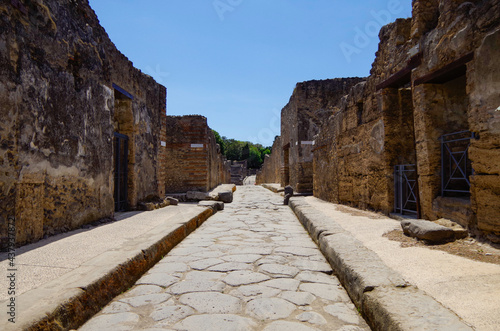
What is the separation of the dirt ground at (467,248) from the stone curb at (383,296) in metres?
0.73

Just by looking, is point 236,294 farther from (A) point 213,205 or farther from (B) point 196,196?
(B) point 196,196

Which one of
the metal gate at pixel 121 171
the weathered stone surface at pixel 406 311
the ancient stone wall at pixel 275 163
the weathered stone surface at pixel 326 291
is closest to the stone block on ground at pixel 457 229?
the weathered stone surface at pixel 326 291

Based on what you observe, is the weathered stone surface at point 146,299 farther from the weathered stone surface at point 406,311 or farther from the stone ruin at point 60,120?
the stone ruin at point 60,120

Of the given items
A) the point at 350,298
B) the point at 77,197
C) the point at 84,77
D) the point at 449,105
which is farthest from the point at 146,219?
the point at 449,105

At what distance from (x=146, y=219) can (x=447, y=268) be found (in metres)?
4.35

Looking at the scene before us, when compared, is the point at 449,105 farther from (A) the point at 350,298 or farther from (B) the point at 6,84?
(B) the point at 6,84

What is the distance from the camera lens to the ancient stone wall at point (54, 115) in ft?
10.3

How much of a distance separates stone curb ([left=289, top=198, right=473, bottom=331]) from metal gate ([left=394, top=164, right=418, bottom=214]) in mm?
2516

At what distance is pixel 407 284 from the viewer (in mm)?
1968

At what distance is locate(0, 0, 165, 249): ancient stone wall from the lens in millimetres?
3131

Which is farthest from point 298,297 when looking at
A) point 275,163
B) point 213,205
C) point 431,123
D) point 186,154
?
point 275,163

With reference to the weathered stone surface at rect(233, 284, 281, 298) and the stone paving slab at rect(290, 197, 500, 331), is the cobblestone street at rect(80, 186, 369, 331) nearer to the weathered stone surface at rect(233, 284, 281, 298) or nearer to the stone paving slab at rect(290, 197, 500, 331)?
the weathered stone surface at rect(233, 284, 281, 298)

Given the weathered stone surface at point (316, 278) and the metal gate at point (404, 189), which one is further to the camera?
the metal gate at point (404, 189)

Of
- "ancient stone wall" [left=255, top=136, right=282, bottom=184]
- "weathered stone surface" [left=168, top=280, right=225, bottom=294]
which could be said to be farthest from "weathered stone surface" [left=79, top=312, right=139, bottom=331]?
"ancient stone wall" [left=255, top=136, right=282, bottom=184]
